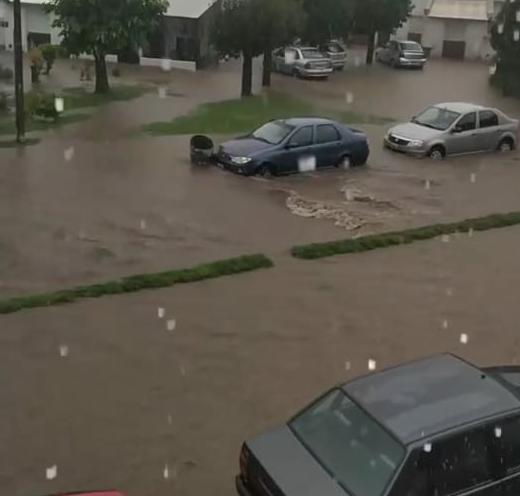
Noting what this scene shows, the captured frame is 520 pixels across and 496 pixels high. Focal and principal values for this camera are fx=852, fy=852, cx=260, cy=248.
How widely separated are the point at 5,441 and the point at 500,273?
329 inches

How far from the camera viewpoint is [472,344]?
10.6 m

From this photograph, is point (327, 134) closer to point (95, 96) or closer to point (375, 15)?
point (95, 96)

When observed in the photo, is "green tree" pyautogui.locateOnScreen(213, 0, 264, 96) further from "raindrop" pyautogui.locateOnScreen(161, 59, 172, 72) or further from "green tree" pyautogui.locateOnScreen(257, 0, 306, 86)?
"raindrop" pyautogui.locateOnScreen(161, 59, 172, 72)

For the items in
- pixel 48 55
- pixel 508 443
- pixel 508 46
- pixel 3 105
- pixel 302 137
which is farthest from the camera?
pixel 508 46

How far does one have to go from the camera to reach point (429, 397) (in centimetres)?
609

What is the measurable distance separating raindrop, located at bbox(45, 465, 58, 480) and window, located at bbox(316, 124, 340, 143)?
13.1 metres

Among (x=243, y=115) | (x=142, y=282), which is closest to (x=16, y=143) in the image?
(x=243, y=115)

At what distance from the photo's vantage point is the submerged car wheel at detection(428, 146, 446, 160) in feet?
71.9

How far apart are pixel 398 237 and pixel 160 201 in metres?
4.75

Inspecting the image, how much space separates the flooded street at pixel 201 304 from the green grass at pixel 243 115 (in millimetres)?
3404

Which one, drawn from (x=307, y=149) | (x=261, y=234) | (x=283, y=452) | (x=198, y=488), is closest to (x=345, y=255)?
(x=261, y=234)

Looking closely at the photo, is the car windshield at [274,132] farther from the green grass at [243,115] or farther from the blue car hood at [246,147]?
the green grass at [243,115]

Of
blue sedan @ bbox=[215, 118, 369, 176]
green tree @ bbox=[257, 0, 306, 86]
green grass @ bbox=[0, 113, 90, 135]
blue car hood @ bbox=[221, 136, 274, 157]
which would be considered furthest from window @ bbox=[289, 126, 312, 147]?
green tree @ bbox=[257, 0, 306, 86]

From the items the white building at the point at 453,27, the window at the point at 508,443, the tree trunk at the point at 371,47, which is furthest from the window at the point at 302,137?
the white building at the point at 453,27
